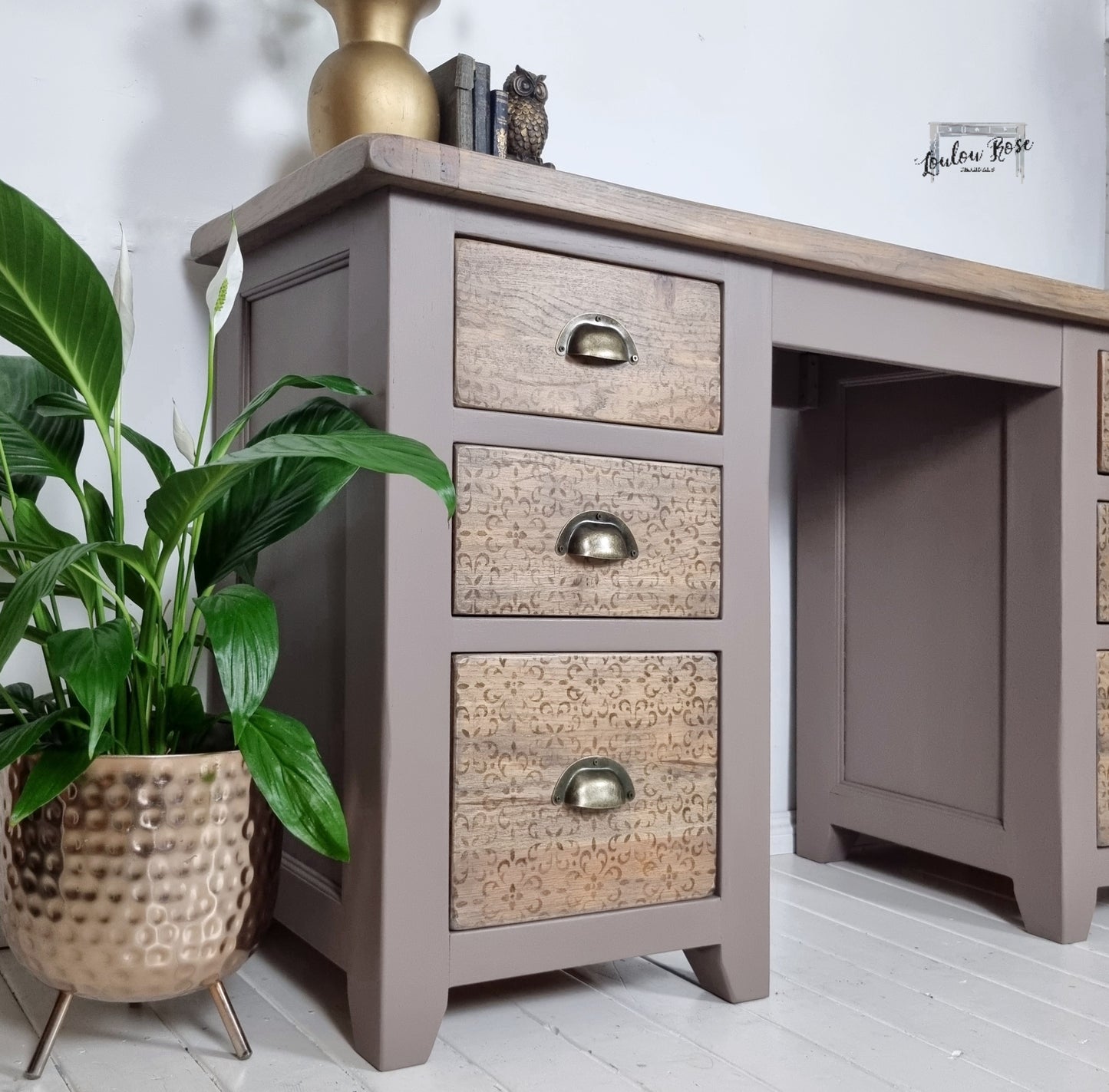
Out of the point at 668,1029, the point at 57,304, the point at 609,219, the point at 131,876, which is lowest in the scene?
the point at 668,1029

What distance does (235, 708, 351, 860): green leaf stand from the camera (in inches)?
35.5

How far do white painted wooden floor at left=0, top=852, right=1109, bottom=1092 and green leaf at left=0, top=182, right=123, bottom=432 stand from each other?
0.56 m

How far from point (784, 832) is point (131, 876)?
3.91 feet

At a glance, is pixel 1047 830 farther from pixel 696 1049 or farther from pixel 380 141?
pixel 380 141

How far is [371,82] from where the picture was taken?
50.7 inches

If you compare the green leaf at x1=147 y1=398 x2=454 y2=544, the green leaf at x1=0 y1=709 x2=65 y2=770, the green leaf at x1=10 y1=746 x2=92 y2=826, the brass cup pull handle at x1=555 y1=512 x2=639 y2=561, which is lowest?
the green leaf at x1=10 y1=746 x2=92 y2=826

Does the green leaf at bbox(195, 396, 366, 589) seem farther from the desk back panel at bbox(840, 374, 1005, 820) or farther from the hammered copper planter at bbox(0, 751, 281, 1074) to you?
the desk back panel at bbox(840, 374, 1005, 820)

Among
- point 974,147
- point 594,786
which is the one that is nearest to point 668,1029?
point 594,786

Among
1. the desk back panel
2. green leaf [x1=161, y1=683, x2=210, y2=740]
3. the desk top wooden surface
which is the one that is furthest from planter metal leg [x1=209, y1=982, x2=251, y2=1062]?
the desk back panel

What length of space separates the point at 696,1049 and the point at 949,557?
833 mm

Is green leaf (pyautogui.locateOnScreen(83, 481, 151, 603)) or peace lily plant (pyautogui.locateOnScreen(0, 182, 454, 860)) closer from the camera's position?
peace lily plant (pyautogui.locateOnScreen(0, 182, 454, 860))

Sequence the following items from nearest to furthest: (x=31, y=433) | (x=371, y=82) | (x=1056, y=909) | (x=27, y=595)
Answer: (x=27, y=595) → (x=31, y=433) → (x=371, y=82) → (x=1056, y=909)

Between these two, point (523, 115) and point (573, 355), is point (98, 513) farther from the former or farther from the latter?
point (523, 115)

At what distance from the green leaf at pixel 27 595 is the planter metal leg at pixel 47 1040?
33 centimetres
